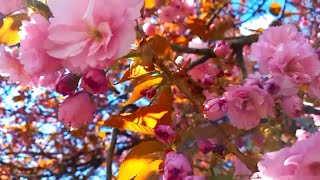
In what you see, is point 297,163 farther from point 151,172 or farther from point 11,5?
point 11,5

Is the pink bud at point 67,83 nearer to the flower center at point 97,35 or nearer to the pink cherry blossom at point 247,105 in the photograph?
the flower center at point 97,35

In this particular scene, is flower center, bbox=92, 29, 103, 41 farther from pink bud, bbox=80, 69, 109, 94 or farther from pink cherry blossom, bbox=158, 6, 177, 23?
pink cherry blossom, bbox=158, 6, 177, 23

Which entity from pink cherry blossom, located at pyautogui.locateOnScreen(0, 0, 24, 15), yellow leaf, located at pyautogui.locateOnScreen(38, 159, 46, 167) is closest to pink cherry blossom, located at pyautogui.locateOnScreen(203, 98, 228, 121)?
pink cherry blossom, located at pyautogui.locateOnScreen(0, 0, 24, 15)

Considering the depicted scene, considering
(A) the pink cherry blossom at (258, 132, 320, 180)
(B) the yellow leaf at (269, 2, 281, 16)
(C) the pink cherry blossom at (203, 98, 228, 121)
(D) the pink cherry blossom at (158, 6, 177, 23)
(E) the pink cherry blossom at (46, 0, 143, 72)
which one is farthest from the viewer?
(D) the pink cherry blossom at (158, 6, 177, 23)

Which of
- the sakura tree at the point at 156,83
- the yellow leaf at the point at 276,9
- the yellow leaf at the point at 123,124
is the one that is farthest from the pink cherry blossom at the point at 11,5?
the yellow leaf at the point at 276,9

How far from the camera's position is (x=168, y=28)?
396cm

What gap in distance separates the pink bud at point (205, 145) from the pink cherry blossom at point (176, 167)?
0.35ft

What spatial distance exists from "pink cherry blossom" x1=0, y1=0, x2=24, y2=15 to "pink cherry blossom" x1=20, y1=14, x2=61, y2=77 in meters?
0.14

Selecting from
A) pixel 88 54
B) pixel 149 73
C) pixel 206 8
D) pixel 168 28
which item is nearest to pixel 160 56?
pixel 149 73

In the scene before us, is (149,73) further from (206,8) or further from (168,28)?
(168,28)

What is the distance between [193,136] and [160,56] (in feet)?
0.65

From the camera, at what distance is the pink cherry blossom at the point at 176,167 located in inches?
46.5

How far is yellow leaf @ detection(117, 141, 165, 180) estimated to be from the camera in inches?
53.6

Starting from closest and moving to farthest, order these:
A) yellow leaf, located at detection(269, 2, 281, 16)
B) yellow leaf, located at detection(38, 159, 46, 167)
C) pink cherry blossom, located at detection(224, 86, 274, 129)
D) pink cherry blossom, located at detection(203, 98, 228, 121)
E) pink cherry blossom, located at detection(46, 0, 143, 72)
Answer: pink cherry blossom, located at detection(46, 0, 143, 72) → pink cherry blossom, located at detection(203, 98, 228, 121) → pink cherry blossom, located at detection(224, 86, 274, 129) → yellow leaf, located at detection(269, 2, 281, 16) → yellow leaf, located at detection(38, 159, 46, 167)
